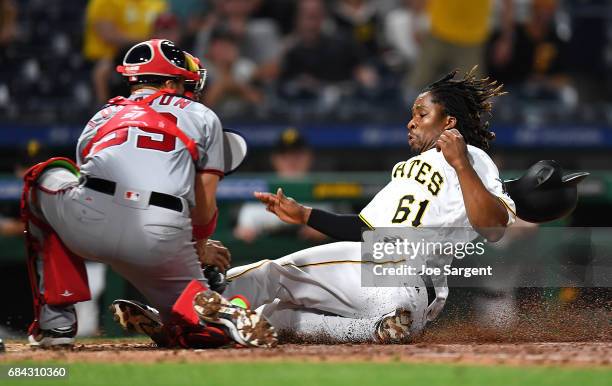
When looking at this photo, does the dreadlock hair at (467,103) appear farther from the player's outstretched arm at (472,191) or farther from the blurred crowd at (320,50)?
the blurred crowd at (320,50)

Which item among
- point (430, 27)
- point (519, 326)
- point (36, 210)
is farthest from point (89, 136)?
point (430, 27)

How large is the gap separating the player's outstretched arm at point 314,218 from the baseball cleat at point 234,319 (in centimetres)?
56

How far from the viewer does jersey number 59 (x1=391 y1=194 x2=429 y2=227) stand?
4.89 metres

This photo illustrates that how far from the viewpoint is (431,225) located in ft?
16.1

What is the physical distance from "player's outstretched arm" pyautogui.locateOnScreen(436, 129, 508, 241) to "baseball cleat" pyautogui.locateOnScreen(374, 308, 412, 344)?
1.69ft

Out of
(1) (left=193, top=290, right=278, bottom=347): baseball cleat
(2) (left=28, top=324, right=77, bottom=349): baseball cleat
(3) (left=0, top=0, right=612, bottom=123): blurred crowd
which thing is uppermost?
(3) (left=0, top=0, right=612, bottom=123): blurred crowd

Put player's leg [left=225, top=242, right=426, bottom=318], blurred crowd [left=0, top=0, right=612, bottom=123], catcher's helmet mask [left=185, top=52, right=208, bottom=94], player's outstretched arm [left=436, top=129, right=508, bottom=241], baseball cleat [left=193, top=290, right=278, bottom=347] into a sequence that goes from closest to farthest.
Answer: baseball cleat [left=193, top=290, right=278, bottom=347] < player's outstretched arm [left=436, top=129, right=508, bottom=241] < player's leg [left=225, top=242, right=426, bottom=318] < catcher's helmet mask [left=185, top=52, right=208, bottom=94] < blurred crowd [left=0, top=0, right=612, bottom=123]

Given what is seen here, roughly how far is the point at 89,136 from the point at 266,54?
603cm

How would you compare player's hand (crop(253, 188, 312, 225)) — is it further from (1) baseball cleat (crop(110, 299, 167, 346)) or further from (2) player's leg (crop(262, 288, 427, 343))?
(1) baseball cleat (crop(110, 299, 167, 346))

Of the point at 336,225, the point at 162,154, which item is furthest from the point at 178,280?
the point at 336,225

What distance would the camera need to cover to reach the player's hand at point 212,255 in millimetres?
5105

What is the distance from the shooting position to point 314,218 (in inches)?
200

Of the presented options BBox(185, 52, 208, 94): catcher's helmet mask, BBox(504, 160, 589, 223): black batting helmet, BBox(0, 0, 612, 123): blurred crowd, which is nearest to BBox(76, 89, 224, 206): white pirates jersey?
BBox(185, 52, 208, 94): catcher's helmet mask

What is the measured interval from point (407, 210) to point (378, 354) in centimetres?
79
